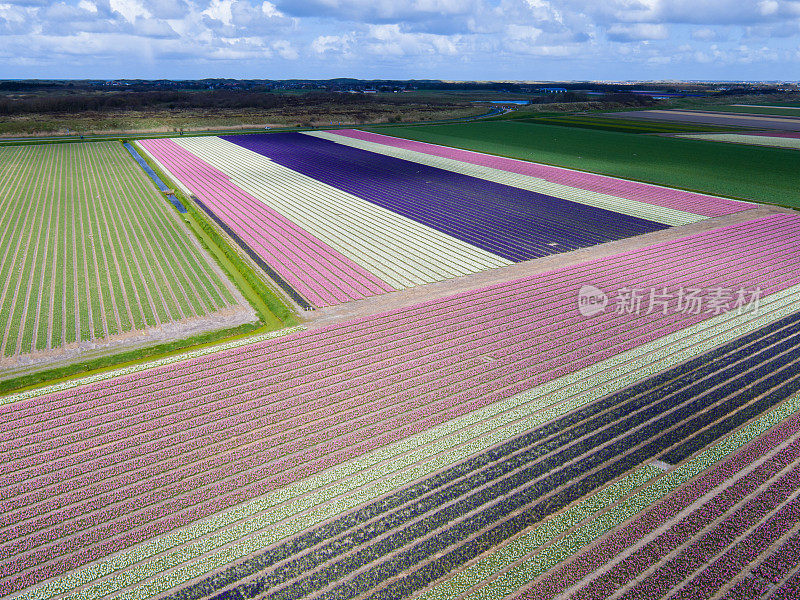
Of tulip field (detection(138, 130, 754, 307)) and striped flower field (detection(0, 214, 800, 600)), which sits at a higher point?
tulip field (detection(138, 130, 754, 307))

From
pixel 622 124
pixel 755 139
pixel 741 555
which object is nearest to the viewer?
pixel 741 555

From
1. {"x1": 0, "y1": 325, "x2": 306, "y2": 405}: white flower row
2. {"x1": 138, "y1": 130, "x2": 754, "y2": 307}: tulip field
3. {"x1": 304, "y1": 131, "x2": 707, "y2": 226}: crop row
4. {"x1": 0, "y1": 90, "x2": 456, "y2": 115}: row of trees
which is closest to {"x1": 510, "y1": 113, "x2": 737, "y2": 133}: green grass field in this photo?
{"x1": 138, "y1": 130, "x2": 754, "y2": 307}: tulip field

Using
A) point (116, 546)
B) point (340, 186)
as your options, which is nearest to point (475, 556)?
point (116, 546)

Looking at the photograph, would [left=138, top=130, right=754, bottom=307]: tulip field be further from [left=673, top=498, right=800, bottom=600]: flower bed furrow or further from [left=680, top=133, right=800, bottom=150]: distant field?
[left=680, top=133, right=800, bottom=150]: distant field

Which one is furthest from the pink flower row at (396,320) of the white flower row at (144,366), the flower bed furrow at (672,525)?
the flower bed furrow at (672,525)

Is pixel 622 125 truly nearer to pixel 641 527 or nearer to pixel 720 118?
pixel 720 118

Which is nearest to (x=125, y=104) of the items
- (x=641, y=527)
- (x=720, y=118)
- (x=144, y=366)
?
(x=720, y=118)

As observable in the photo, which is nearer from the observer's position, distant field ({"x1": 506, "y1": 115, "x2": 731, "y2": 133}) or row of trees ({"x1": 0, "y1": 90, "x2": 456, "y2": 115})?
distant field ({"x1": 506, "y1": 115, "x2": 731, "y2": 133})
